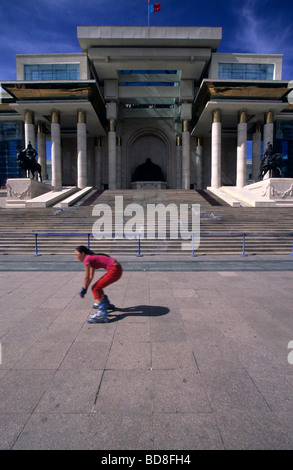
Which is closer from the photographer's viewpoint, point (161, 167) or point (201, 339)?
point (201, 339)

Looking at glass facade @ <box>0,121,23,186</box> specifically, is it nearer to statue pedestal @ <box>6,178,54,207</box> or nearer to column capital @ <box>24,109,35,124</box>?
column capital @ <box>24,109,35,124</box>

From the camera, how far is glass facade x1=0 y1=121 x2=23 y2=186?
3469cm

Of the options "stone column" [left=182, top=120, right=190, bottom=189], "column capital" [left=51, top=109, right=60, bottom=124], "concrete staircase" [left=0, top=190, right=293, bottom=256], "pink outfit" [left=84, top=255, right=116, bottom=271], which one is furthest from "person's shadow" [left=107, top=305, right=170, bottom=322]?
"stone column" [left=182, top=120, right=190, bottom=189]

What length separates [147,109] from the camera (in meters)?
36.2

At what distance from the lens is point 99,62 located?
100 feet

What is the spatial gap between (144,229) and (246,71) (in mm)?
28886

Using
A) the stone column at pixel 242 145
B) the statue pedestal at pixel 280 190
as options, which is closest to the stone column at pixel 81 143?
the stone column at pixel 242 145

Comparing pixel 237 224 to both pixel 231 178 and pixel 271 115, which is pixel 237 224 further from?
pixel 231 178

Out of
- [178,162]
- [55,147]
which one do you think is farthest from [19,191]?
[178,162]

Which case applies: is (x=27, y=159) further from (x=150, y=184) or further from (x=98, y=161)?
(x=150, y=184)

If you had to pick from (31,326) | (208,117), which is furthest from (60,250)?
(208,117)

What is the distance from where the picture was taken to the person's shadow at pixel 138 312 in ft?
14.8

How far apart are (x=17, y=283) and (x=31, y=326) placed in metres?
2.91
